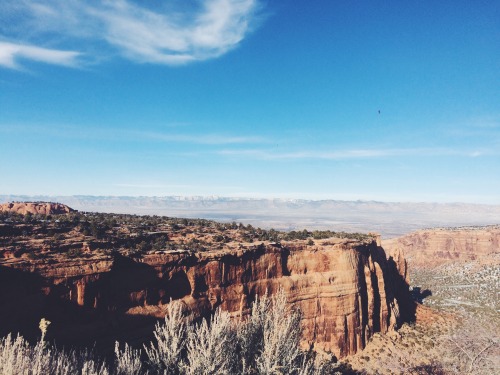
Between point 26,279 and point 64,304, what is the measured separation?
10.2ft

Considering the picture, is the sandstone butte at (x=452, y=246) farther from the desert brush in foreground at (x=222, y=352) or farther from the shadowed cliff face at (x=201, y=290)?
the desert brush in foreground at (x=222, y=352)

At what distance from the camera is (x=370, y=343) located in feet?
134

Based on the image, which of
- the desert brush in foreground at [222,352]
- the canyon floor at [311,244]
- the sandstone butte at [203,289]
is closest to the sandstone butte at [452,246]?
the canyon floor at [311,244]

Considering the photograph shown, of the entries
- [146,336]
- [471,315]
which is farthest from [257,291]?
[471,315]

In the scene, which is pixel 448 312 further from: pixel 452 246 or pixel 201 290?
pixel 452 246

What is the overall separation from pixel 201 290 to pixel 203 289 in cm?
23

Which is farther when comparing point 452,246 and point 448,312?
point 452,246

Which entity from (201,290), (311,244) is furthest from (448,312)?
(201,290)

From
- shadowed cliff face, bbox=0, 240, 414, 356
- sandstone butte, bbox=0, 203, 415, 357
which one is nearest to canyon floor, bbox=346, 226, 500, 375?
sandstone butte, bbox=0, 203, 415, 357

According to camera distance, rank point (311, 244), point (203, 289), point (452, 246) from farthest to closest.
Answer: point (452, 246), point (311, 244), point (203, 289)

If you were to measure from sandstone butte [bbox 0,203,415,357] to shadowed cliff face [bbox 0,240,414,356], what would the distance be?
7cm

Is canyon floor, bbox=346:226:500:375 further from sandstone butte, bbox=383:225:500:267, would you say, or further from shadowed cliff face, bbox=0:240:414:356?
shadowed cliff face, bbox=0:240:414:356

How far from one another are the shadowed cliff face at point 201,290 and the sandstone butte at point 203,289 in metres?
0.07

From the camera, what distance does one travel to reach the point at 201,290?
31.9 metres
